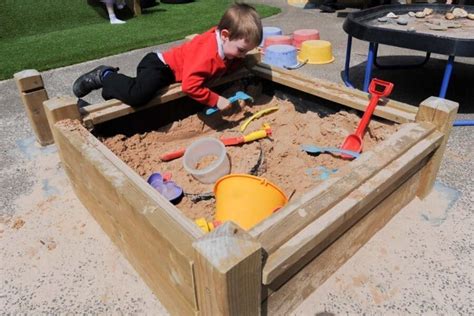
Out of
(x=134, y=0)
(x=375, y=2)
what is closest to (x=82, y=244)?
(x=134, y=0)

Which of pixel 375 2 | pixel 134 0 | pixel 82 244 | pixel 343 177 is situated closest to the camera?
pixel 343 177

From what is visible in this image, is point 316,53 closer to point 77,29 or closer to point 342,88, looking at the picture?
point 342,88

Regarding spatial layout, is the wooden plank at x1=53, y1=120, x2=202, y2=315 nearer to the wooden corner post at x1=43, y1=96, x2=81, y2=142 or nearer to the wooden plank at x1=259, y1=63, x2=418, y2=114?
the wooden corner post at x1=43, y1=96, x2=81, y2=142

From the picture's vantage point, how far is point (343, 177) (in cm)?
131

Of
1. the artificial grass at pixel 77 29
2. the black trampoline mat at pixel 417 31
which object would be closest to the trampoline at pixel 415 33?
the black trampoline mat at pixel 417 31

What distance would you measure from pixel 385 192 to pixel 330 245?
1.08ft

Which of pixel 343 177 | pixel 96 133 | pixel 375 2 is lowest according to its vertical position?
pixel 375 2

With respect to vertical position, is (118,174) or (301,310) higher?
(118,174)

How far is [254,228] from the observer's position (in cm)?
110

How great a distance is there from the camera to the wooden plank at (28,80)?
2244 mm

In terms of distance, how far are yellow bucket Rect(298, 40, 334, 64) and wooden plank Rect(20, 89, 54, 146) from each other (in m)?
2.41

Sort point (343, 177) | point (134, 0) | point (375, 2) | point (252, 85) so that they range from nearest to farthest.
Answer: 1. point (343, 177)
2. point (252, 85)
3. point (134, 0)
4. point (375, 2)

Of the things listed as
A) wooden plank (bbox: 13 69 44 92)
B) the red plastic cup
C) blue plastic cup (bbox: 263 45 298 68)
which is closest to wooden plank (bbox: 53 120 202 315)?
wooden plank (bbox: 13 69 44 92)

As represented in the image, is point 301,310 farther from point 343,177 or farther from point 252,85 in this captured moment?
point 252,85
